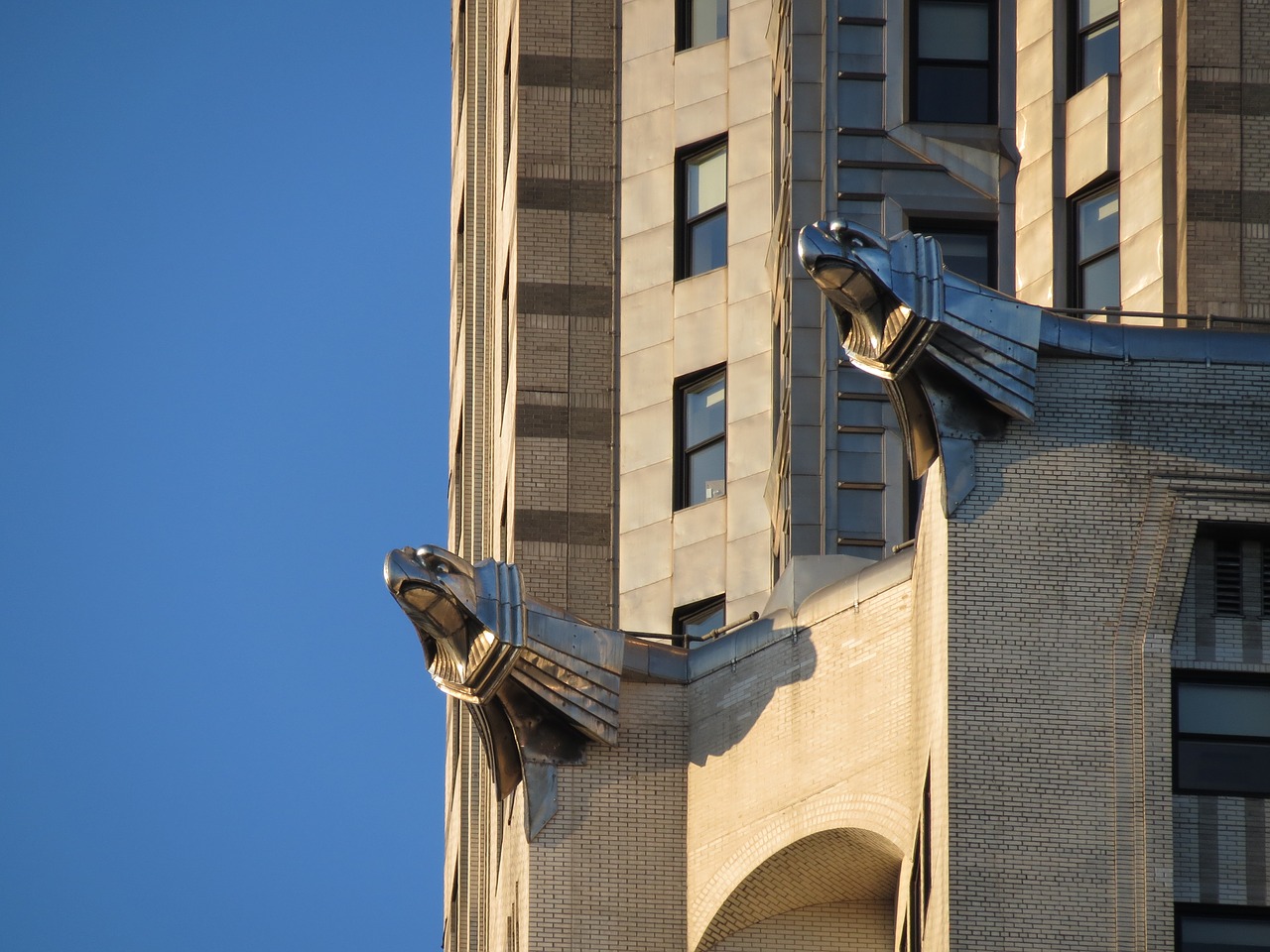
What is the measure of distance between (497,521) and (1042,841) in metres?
25.3

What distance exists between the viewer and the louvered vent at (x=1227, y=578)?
36812 mm

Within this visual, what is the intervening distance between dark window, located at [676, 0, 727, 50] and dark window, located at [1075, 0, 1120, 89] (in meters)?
7.55

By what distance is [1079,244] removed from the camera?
154ft

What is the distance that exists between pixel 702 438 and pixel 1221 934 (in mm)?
18013

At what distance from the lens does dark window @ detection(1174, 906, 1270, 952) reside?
35.7 metres

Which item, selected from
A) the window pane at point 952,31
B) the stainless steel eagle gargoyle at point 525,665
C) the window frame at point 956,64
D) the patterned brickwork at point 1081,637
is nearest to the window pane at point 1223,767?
the patterned brickwork at point 1081,637

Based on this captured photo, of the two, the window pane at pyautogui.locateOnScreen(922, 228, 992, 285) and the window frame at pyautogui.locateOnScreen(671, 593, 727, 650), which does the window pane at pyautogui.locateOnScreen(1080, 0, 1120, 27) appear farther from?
the window frame at pyautogui.locateOnScreen(671, 593, 727, 650)

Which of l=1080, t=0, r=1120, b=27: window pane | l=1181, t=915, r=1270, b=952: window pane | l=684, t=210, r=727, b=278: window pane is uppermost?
l=1080, t=0, r=1120, b=27: window pane

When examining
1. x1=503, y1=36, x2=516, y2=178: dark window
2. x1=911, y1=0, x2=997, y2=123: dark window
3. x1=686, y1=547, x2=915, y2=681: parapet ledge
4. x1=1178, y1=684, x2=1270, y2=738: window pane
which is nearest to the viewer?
x1=1178, y1=684, x2=1270, y2=738: window pane

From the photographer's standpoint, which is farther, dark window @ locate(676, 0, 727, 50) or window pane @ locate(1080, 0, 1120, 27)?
dark window @ locate(676, 0, 727, 50)

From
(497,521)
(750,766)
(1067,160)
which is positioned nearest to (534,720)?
(750,766)

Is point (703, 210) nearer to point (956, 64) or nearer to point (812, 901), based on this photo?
point (956, 64)

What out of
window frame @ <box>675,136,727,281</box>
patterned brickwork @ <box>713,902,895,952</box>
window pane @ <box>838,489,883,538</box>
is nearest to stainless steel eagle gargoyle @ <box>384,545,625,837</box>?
patterned brickwork @ <box>713,902,895,952</box>

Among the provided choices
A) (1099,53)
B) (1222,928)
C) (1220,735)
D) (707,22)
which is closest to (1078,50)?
(1099,53)
